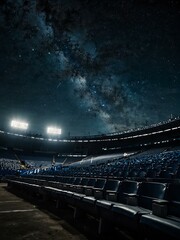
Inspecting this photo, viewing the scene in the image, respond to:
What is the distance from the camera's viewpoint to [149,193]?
11.5ft

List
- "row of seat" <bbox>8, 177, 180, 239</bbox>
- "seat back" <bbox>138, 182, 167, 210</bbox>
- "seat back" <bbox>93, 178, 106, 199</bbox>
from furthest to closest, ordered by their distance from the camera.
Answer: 1. "seat back" <bbox>93, 178, 106, 199</bbox>
2. "seat back" <bbox>138, 182, 167, 210</bbox>
3. "row of seat" <bbox>8, 177, 180, 239</bbox>

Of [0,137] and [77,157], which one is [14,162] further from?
[77,157]

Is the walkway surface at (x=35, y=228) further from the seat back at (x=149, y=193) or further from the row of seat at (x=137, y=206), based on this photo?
the seat back at (x=149, y=193)

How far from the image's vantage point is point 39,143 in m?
38.2

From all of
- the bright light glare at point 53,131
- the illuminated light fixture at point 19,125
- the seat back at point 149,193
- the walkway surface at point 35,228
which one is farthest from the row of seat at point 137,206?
the bright light glare at point 53,131

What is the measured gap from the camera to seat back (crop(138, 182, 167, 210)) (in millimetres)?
3310

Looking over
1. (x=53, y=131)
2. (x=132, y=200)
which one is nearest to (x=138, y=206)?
(x=132, y=200)

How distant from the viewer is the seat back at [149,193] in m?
3.31

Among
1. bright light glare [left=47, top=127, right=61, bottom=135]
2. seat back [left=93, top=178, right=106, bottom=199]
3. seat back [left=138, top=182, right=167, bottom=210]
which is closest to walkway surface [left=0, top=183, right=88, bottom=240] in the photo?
seat back [left=93, top=178, right=106, bottom=199]

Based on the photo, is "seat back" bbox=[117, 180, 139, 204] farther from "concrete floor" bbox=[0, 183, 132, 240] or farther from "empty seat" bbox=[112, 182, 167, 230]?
"concrete floor" bbox=[0, 183, 132, 240]

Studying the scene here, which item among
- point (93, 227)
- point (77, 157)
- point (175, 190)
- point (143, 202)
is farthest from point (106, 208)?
point (77, 157)

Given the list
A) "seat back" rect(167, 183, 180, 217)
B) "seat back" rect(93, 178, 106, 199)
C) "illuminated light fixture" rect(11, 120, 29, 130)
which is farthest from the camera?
"illuminated light fixture" rect(11, 120, 29, 130)

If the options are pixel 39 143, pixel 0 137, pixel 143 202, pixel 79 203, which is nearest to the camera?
pixel 143 202

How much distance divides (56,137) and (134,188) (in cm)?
3419
